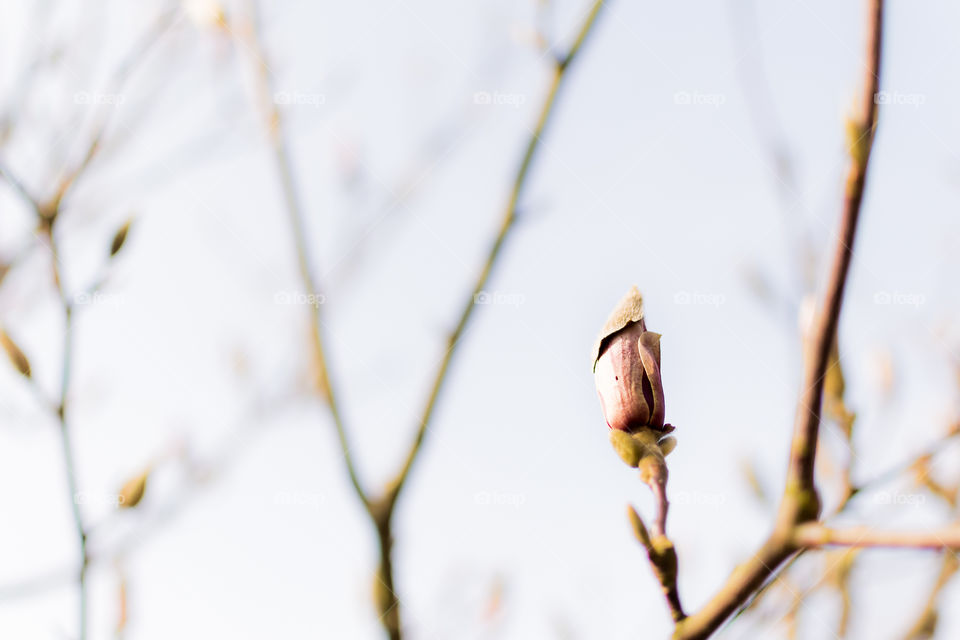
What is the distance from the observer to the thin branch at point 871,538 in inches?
23.5

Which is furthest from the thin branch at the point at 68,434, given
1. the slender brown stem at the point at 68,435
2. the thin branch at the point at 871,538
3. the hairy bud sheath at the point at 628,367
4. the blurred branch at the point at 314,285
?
the thin branch at the point at 871,538

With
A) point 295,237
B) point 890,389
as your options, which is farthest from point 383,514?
point 890,389

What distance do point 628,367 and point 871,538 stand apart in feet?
1.03

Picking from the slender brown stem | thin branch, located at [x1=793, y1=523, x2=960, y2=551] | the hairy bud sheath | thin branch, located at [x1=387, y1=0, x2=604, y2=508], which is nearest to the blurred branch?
thin branch, located at [x1=387, y1=0, x2=604, y2=508]

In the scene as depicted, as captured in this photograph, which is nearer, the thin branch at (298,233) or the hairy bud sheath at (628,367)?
the hairy bud sheath at (628,367)

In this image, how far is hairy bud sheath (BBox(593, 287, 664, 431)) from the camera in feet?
2.80

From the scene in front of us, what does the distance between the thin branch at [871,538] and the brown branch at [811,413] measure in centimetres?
1

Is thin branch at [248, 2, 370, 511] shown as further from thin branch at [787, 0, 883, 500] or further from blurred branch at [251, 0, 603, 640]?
thin branch at [787, 0, 883, 500]

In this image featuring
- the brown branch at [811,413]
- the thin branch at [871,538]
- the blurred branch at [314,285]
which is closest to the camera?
the thin branch at [871,538]

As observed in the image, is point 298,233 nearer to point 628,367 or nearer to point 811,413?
point 628,367

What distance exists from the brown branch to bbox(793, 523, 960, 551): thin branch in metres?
0.01

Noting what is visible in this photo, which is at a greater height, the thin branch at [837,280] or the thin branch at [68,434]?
the thin branch at [837,280]

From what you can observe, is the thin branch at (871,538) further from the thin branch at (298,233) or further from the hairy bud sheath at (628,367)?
the thin branch at (298,233)

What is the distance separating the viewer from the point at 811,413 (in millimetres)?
766
